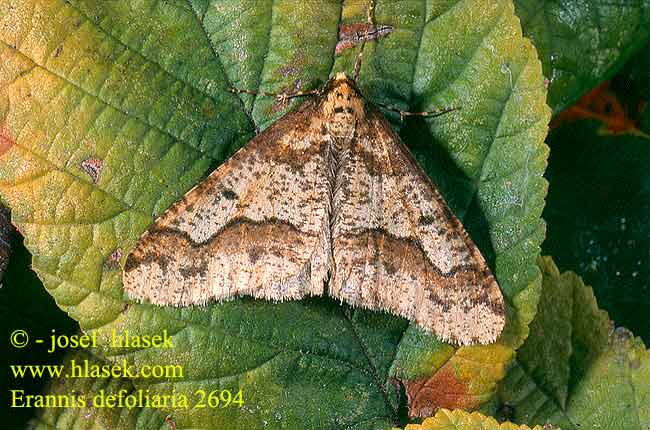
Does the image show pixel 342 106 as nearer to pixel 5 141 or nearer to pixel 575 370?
pixel 5 141

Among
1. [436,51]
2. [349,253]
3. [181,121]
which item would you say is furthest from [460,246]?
[181,121]

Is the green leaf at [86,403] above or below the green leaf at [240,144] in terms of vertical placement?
below

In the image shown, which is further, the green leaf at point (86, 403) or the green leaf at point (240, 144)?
the green leaf at point (86, 403)

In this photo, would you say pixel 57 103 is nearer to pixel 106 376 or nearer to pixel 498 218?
pixel 106 376

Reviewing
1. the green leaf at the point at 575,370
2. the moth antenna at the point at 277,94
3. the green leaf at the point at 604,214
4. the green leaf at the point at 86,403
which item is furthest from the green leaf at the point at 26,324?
the green leaf at the point at 604,214

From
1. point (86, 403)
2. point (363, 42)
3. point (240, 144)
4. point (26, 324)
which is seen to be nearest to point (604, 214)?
point (363, 42)

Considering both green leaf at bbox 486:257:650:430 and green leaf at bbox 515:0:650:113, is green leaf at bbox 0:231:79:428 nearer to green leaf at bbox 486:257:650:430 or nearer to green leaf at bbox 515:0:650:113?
green leaf at bbox 486:257:650:430

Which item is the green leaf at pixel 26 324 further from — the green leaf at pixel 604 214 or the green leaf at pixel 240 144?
the green leaf at pixel 604 214
